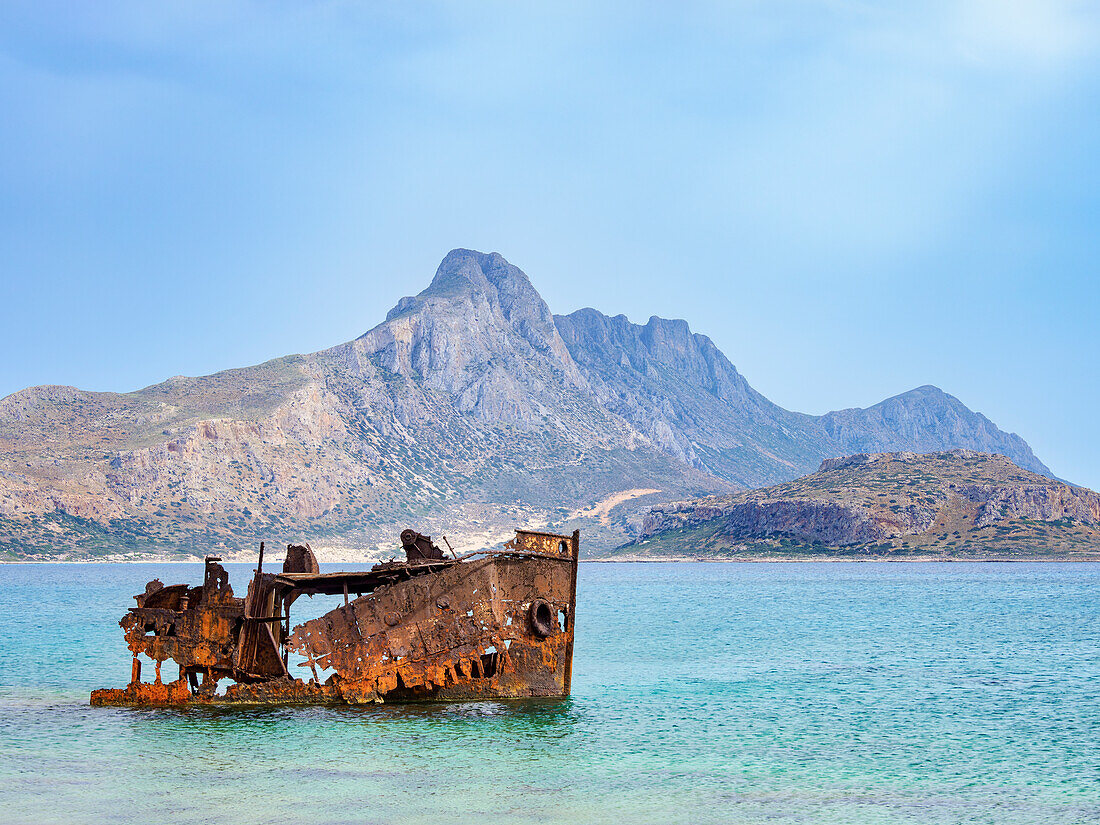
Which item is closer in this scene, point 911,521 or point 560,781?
point 560,781

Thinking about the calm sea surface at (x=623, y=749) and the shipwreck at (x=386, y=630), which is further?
the shipwreck at (x=386, y=630)

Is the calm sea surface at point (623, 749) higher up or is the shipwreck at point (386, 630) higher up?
the shipwreck at point (386, 630)

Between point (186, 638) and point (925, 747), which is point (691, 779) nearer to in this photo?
point (925, 747)

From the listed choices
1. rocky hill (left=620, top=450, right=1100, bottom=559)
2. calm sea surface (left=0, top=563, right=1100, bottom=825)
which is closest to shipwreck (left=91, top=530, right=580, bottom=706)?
calm sea surface (left=0, top=563, right=1100, bottom=825)

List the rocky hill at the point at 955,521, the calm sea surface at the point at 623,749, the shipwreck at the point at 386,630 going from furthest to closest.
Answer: the rocky hill at the point at 955,521
the shipwreck at the point at 386,630
the calm sea surface at the point at 623,749

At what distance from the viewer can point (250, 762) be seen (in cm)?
2209

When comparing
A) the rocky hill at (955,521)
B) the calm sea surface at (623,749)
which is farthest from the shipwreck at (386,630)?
the rocky hill at (955,521)

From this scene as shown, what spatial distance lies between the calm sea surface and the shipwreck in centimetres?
65

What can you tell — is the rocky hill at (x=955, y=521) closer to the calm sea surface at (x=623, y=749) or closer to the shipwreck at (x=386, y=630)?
the calm sea surface at (x=623, y=749)

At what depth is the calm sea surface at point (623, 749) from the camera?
1883 centimetres

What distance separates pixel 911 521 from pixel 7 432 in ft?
507

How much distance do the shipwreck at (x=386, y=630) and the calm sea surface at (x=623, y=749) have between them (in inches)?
25.8

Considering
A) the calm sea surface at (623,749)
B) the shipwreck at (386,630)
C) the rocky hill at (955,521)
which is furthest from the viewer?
the rocky hill at (955,521)

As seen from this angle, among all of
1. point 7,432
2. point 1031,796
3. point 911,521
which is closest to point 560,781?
point 1031,796
